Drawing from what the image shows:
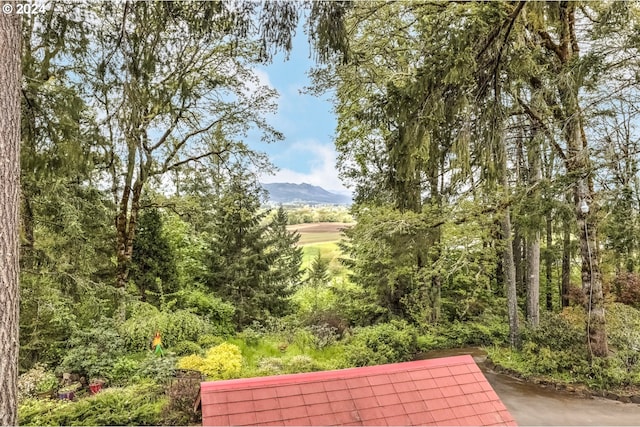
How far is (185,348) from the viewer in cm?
809

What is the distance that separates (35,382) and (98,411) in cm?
159

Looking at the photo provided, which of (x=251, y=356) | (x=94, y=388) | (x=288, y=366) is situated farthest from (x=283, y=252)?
(x=94, y=388)

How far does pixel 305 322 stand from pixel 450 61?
856cm

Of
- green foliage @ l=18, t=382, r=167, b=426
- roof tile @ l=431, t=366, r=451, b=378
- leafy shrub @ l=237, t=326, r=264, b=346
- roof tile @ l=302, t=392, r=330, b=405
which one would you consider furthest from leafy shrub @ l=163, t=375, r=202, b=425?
leafy shrub @ l=237, t=326, r=264, b=346

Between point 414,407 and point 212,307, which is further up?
A: point 414,407

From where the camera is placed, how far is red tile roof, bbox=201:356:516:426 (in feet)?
10.9

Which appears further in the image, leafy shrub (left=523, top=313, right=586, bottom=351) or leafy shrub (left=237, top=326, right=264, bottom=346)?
leafy shrub (left=237, top=326, right=264, bottom=346)

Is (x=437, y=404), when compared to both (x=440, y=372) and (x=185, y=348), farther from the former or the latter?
(x=185, y=348)

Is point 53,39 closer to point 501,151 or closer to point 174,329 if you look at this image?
point 501,151

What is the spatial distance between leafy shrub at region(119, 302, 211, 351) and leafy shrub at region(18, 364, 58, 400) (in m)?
1.27

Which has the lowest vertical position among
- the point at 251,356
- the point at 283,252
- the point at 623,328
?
the point at 251,356

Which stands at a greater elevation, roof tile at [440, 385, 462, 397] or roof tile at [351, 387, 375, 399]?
roof tile at [351, 387, 375, 399]

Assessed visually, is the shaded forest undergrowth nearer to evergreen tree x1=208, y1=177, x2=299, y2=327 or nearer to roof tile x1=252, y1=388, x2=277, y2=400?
evergreen tree x1=208, y1=177, x2=299, y2=327

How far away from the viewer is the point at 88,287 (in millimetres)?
6086
